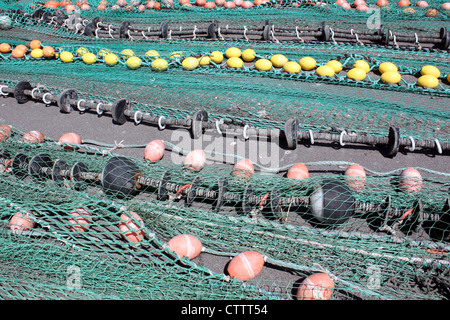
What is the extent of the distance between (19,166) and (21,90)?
1.63 metres

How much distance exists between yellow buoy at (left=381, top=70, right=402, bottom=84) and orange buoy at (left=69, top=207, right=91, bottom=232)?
3484 mm

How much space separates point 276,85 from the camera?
398 cm

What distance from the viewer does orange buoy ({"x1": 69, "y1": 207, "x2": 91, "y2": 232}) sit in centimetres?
224

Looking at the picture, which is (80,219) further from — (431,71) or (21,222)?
(431,71)

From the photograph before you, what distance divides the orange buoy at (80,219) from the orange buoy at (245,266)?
1.01 meters

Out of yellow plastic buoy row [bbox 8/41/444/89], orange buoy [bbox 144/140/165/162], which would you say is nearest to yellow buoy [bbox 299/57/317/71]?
yellow plastic buoy row [bbox 8/41/444/89]

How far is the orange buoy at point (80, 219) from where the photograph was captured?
7.35 feet

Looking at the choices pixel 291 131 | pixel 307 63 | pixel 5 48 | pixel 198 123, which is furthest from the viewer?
pixel 5 48

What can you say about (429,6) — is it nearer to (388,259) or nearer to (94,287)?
(388,259)

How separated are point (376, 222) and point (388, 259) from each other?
1.24 feet

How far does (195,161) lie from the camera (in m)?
2.83

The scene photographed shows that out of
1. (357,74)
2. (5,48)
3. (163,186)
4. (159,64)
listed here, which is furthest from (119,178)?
(5,48)

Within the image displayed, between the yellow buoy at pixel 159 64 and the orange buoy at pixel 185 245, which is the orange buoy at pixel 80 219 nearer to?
the orange buoy at pixel 185 245

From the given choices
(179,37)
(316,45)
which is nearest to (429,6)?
(316,45)
